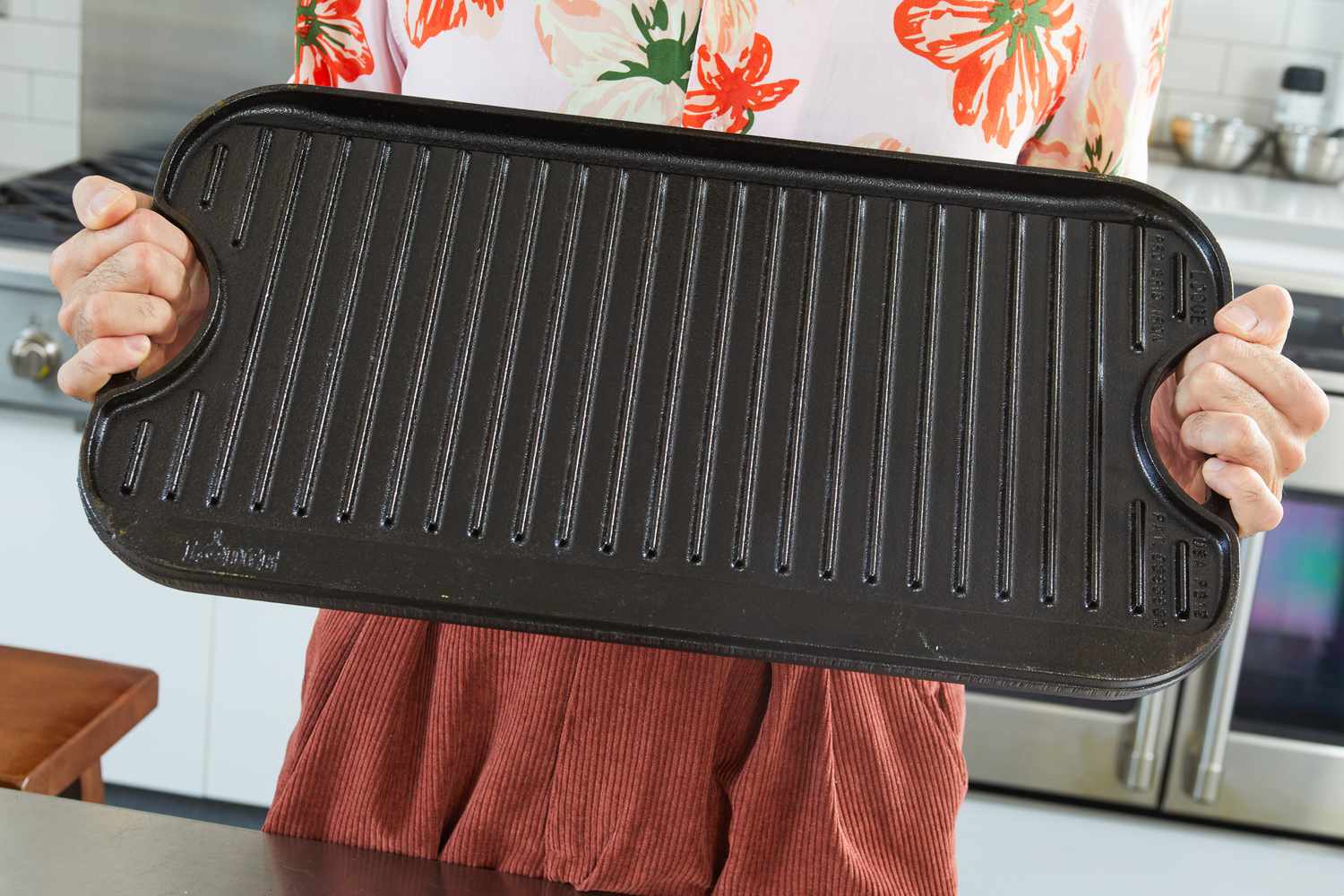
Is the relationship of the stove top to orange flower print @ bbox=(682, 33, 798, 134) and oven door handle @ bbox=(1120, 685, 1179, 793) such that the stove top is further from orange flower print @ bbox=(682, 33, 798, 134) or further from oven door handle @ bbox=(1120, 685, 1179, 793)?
oven door handle @ bbox=(1120, 685, 1179, 793)

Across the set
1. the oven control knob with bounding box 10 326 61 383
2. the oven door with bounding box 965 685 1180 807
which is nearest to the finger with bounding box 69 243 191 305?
the oven control knob with bounding box 10 326 61 383

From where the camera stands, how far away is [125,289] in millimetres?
555

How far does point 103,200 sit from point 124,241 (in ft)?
0.08

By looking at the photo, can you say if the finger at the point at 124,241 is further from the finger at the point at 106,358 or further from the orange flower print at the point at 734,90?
the orange flower print at the point at 734,90

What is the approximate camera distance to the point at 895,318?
1.83 ft

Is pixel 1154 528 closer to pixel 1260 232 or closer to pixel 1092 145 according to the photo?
pixel 1092 145

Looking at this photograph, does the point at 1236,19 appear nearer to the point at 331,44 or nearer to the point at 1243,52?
the point at 1243,52

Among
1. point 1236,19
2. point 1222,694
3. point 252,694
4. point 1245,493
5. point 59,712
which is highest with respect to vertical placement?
point 1236,19

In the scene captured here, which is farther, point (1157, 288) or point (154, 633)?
point (154, 633)

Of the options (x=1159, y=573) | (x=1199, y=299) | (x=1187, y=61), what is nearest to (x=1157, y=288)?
(x=1199, y=299)

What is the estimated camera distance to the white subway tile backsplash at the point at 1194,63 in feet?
6.36

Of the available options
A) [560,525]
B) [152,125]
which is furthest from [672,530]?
[152,125]

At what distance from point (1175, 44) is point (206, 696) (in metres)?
1.73

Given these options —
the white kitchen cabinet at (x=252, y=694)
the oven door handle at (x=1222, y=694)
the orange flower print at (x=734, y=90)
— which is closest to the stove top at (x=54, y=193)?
the white kitchen cabinet at (x=252, y=694)
